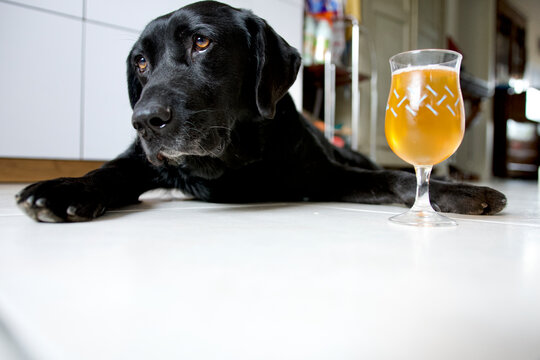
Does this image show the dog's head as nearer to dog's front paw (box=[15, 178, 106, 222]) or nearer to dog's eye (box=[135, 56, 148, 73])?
dog's eye (box=[135, 56, 148, 73])

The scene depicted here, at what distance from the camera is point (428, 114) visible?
779 mm

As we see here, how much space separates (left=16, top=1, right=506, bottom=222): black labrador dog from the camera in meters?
0.84

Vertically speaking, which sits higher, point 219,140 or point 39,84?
point 39,84

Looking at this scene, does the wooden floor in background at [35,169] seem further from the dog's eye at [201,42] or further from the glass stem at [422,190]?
the glass stem at [422,190]

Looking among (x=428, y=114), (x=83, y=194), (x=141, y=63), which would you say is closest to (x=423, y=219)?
(x=428, y=114)

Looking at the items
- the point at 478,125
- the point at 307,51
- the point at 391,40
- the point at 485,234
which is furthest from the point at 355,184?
the point at 478,125

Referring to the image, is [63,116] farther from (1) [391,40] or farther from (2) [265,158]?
(1) [391,40]

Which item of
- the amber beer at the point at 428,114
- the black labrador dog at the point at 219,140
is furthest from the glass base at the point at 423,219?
the black labrador dog at the point at 219,140

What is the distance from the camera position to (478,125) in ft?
22.5

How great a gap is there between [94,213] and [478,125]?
7.40m

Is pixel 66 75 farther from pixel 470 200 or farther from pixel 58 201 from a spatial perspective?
pixel 470 200

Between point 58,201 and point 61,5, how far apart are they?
5.71 ft

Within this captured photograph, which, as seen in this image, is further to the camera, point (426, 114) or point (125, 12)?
point (125, 12)

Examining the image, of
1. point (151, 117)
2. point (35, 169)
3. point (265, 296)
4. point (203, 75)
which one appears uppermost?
point (203, 75)
